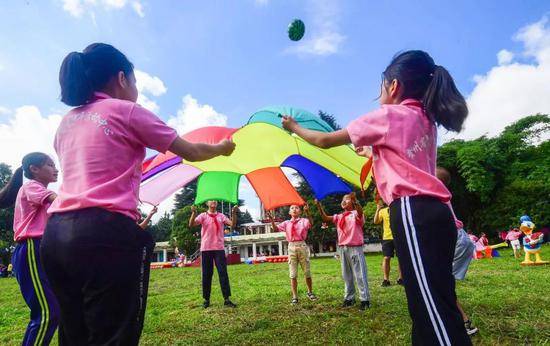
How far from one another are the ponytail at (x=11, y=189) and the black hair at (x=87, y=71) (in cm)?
225

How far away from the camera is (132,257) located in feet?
5.36

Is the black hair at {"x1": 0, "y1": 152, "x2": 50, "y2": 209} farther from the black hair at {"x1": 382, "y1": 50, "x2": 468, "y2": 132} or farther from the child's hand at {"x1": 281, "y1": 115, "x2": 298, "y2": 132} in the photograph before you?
the black hair at {"x1": 382, "y1": 50, "x2": 468, "y2": 132}

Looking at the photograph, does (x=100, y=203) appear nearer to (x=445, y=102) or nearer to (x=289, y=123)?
(x=289, y=123)

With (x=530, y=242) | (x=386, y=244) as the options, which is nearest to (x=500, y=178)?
(x=530, y=242)

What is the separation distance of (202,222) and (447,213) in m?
5.86

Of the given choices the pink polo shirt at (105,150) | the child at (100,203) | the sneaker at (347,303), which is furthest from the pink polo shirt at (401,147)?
the sneaker at (347,303)

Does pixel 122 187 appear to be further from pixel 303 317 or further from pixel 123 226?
pixel 303 317

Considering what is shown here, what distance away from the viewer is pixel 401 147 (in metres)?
2.02

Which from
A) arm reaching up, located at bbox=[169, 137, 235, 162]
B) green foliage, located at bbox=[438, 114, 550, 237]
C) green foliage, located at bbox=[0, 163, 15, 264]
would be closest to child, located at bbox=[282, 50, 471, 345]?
arm reaching up, located at bbox=[169, 137, 235, 162]

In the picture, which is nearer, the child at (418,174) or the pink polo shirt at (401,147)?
the child at (418,174)

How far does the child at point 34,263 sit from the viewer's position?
123 inches

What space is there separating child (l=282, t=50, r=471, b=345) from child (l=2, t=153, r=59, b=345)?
2.39 meters

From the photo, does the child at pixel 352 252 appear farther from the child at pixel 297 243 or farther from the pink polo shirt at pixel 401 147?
the pink polo shirt at pixel 401 147

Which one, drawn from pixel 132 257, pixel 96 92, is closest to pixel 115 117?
pixel 96 92
